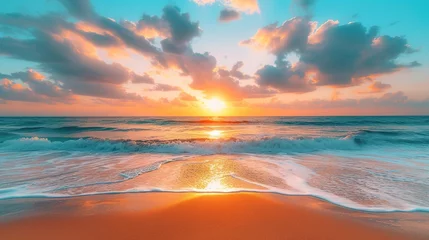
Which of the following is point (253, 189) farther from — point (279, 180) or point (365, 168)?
point (365, 168)

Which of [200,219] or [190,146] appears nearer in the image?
[200,219]

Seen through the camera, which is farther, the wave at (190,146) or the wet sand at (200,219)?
the wave at (190,146)

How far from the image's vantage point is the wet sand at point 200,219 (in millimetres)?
2686

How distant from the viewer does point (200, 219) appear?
309 cm

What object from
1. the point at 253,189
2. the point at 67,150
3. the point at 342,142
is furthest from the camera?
the point at 342,142

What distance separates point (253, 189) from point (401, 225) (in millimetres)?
2536

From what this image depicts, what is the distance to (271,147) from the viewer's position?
36.1 ft

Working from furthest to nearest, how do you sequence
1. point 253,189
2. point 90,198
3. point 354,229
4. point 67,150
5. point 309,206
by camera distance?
1. point 67,150
2. point 253,189
3. point 90,198
4. point 309,206
5. point 354,229

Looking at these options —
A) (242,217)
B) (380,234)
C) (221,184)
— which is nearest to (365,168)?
(380,234)

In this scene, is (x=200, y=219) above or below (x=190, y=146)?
below

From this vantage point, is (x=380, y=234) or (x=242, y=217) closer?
(x=380, y=234)

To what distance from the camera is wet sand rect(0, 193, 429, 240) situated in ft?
8.81

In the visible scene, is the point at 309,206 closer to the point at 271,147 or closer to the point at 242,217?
the point at 242,217

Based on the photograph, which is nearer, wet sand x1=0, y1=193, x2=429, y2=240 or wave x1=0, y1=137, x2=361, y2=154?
wet sand x1=0, y1=193, x2=429, y2=240
